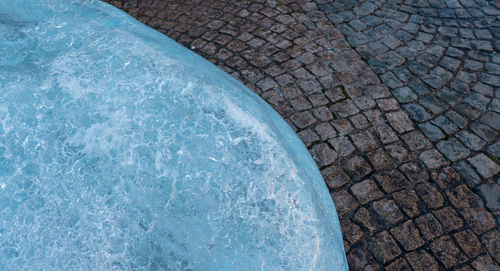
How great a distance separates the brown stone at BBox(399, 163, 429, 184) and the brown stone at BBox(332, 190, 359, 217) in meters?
0.59

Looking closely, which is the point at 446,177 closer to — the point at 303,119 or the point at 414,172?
the point at 414,172

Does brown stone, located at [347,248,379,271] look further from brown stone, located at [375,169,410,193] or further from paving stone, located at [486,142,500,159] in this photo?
paving stone, located at [486,142,500,159]

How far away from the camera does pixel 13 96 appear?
72.7 inches

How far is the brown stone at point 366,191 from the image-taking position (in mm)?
3135

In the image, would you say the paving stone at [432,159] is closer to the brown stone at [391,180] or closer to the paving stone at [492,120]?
the brown stone at [391,180]

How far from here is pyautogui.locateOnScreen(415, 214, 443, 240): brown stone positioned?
2893mm

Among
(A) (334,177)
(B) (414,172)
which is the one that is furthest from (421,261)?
(A) (334,177)

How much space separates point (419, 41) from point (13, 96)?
14.4ft

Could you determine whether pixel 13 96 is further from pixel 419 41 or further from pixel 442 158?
pixel 419 41

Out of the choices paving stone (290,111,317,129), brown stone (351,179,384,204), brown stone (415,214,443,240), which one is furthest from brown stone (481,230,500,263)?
paving stone (290,111,317,129)

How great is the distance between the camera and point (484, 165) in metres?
3.33

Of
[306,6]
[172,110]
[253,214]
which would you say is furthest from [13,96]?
[306,6]

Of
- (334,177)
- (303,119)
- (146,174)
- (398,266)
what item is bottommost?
(398,266)

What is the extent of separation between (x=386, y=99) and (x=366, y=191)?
123 cm
